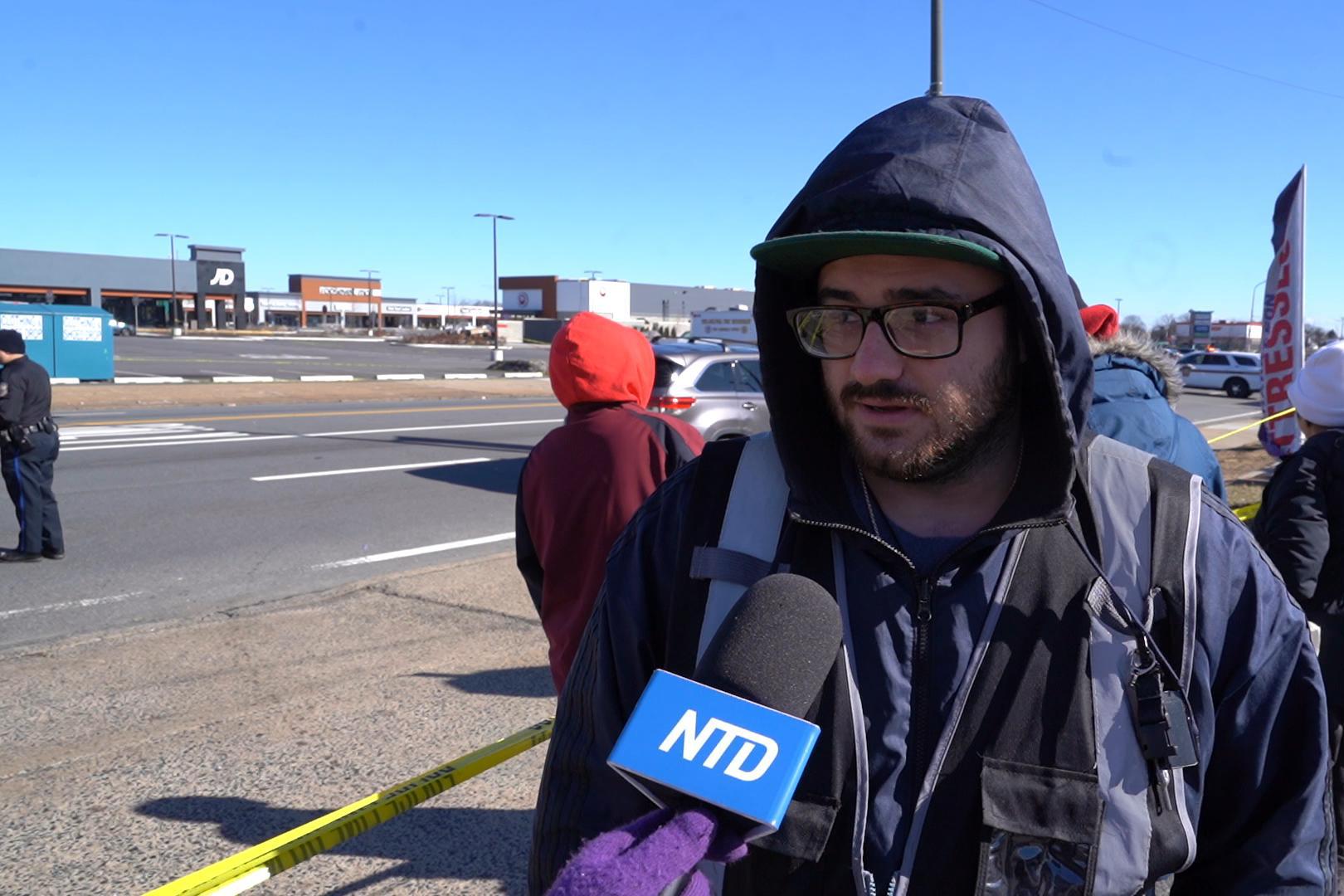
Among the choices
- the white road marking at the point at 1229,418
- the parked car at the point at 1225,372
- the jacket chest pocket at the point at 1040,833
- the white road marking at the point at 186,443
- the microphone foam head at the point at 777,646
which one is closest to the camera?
the microphone foam head at the point at 777,646

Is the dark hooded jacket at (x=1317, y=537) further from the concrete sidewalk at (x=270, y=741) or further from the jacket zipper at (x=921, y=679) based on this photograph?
the concrete sidewalk at (x=270, y=741)

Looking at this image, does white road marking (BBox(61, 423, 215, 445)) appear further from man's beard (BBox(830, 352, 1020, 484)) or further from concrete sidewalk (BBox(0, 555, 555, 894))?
man's beard (BBox(830, 352, 1020, 484))

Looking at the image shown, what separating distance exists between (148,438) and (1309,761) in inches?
662

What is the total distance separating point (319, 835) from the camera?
9.88 ft

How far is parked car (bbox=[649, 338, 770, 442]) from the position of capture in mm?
12352

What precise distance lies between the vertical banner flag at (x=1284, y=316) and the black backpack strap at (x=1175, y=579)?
867cm

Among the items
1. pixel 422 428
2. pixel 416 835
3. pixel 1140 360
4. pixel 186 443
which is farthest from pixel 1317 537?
pixel 422 428

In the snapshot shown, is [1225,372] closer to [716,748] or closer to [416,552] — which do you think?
[416,552]

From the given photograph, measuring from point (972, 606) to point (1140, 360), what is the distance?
2.45m

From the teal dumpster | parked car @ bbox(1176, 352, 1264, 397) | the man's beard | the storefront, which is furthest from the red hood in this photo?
the storefront

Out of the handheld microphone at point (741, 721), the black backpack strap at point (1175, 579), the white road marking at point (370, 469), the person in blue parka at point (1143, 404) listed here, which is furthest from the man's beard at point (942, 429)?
the white road marking at point (370, 469)

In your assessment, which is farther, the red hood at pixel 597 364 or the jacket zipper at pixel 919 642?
the red hood at pixel 597 364

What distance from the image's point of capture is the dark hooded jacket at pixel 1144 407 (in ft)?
10.9

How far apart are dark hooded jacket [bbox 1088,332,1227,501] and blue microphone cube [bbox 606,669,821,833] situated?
2.41 m
